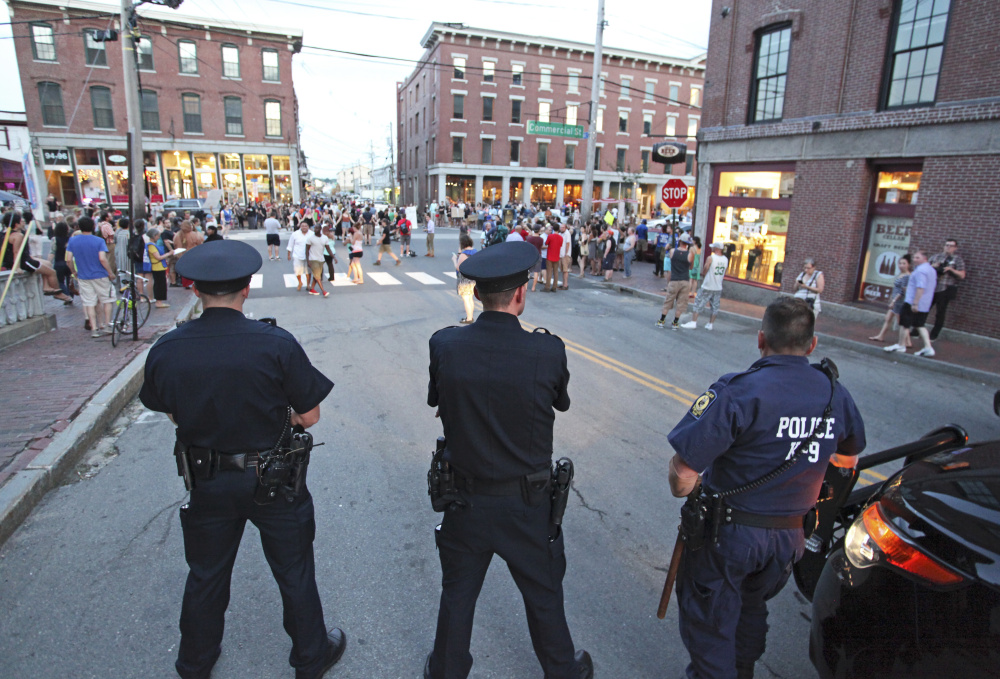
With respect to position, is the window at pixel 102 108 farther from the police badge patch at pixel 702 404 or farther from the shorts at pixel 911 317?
the police badge patch at pixel 702 404

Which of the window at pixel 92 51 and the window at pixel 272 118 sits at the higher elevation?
the window at pixel 92 51

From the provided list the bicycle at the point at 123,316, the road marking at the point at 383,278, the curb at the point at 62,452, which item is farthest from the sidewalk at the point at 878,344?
the bicycle at the point at 123,316

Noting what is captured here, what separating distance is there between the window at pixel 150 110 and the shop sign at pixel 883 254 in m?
39.9

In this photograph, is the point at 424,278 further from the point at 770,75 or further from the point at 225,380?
the point at 225,380

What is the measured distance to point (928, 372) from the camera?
9.05 m

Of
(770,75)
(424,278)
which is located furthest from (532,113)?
(770,75)

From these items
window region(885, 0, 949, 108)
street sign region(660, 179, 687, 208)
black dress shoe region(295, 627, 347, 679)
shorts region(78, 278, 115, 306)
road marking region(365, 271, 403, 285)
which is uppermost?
window region(885, 0, 949, 108)

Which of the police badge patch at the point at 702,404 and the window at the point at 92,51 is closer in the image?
the police badge patch at the point at 702,404

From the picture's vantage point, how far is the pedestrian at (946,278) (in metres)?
10.2

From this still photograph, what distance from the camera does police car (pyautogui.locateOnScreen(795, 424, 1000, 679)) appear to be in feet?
5.95

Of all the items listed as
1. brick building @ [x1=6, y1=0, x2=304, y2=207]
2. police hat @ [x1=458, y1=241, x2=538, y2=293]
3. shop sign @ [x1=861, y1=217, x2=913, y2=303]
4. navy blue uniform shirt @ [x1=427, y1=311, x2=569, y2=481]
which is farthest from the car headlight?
brick building @ [x1=6, y1=0, x2=304, y2=207]

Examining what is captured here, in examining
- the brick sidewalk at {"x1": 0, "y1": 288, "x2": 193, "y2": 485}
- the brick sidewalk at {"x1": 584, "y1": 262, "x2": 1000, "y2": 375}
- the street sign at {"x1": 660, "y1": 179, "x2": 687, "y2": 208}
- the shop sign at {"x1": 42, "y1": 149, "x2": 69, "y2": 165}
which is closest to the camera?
the brick sidewalk at {"x1": 0, "y1": 288, "x2": 193, "y2": 485}

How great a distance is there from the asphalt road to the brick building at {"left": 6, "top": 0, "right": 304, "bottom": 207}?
34.7m

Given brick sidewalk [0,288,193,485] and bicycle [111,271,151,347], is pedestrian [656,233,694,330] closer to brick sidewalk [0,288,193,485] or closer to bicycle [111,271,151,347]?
brick sidewalk [0,288,193,485]
